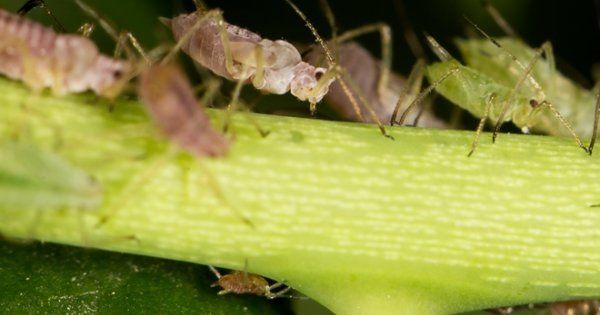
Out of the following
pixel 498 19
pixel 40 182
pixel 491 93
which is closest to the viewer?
pixel 40 182

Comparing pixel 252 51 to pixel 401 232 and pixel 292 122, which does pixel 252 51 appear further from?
pixel 401 232

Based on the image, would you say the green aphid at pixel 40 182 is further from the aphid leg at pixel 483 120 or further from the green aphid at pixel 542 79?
the green aphid at pixel 542 79

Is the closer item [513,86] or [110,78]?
[110,78]

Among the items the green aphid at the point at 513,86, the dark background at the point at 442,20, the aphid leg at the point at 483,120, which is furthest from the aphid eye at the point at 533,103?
the dark background at the point at 442,20

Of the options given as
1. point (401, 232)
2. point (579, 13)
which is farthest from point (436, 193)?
point (579, 13)

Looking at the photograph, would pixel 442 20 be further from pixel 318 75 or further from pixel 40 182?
pixel 40 182

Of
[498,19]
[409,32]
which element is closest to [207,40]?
[409,32]

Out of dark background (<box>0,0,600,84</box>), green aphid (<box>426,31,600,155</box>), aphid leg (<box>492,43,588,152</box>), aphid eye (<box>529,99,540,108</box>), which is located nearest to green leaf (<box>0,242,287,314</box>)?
aphid leg (<box>492,43,588,152</box>)
